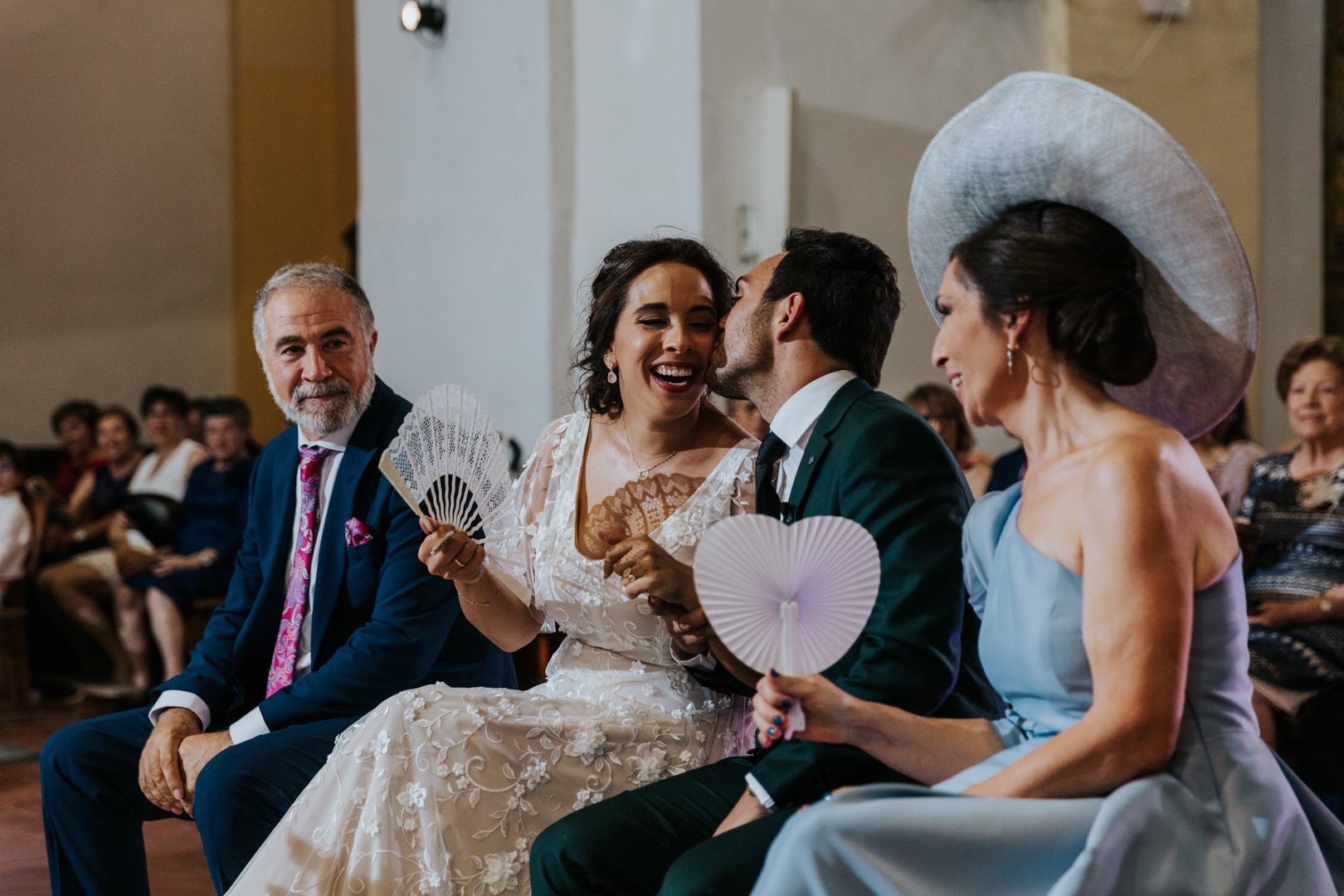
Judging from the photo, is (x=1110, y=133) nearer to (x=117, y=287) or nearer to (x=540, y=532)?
(x=540, y=532)

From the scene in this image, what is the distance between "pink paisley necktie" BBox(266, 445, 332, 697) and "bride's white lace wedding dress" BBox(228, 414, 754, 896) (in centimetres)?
51

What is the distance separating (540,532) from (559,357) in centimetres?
377

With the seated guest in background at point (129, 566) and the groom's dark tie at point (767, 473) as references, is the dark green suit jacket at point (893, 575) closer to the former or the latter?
the groom's dark tie at point (767, 473)

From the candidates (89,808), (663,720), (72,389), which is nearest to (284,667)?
(89,808)

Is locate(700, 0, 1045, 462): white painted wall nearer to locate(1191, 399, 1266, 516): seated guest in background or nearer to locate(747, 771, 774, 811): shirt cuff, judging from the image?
locate(1191, 399, 1266, 516): seated guest in background

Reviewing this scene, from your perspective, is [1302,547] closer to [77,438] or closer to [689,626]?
[689,626]

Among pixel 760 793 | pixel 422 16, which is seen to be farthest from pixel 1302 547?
pixel 422 16

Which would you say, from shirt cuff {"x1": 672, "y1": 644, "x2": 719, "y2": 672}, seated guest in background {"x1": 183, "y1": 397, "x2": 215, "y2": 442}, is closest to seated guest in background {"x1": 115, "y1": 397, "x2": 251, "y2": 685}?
seated guest in background {"x1": 183, "y1": 397, "x2": 215, "y2": 442}

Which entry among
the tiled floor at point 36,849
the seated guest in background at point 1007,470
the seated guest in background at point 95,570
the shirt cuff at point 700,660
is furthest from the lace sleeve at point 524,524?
the seated guest in background at point 95,570

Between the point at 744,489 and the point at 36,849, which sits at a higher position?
the point at 744,489

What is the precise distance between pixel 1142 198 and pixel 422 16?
591cm

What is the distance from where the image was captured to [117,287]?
10.1 meters

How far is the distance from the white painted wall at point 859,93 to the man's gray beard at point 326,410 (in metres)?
3.10

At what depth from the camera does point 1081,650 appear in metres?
1.79
